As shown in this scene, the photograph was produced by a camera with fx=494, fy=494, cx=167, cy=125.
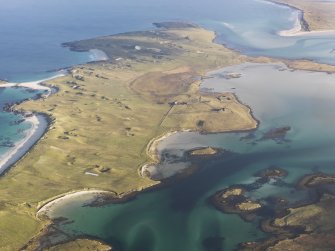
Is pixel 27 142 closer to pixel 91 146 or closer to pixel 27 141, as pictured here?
pixel 27 141

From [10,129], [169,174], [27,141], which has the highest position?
[27,141]

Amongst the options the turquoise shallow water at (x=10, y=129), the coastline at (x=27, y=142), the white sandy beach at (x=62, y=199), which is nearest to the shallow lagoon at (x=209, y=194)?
the white sandy beach at (x=62, y=199)

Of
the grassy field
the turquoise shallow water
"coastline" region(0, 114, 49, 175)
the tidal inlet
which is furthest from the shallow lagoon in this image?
the turquoise shallow water

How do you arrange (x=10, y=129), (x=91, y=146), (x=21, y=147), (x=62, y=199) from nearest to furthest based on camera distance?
(x=62, y=199), (x=21, y=147), (x=91, y=146), (x=10, y=129)

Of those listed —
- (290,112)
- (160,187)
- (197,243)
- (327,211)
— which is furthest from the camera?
(290,112)

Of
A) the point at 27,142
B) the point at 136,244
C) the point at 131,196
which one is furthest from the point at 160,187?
the point at 27,142

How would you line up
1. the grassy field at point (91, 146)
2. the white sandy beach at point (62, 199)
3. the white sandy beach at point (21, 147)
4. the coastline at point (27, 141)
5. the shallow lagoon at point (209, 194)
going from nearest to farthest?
the shallow lagoon at point (209, 194)
the white sandy beach at point (62, 199)
the grassy field at point (91, 146)
the white sandy beach at point (21, 147)
the coastline at point (27, 141)

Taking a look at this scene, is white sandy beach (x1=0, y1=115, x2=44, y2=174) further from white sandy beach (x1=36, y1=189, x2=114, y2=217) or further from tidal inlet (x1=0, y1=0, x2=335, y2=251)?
white sandy beach (x1=36, y1=189, x2=114, y2=217)

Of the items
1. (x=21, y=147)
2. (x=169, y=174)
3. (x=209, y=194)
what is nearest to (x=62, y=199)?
(x=169, y=174)

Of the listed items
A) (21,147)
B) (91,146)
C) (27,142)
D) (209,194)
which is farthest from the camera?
(27,142)

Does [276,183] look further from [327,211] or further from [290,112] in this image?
[290,112]

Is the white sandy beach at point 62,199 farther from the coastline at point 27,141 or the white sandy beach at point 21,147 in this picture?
the white sandy beach at point 21,147
